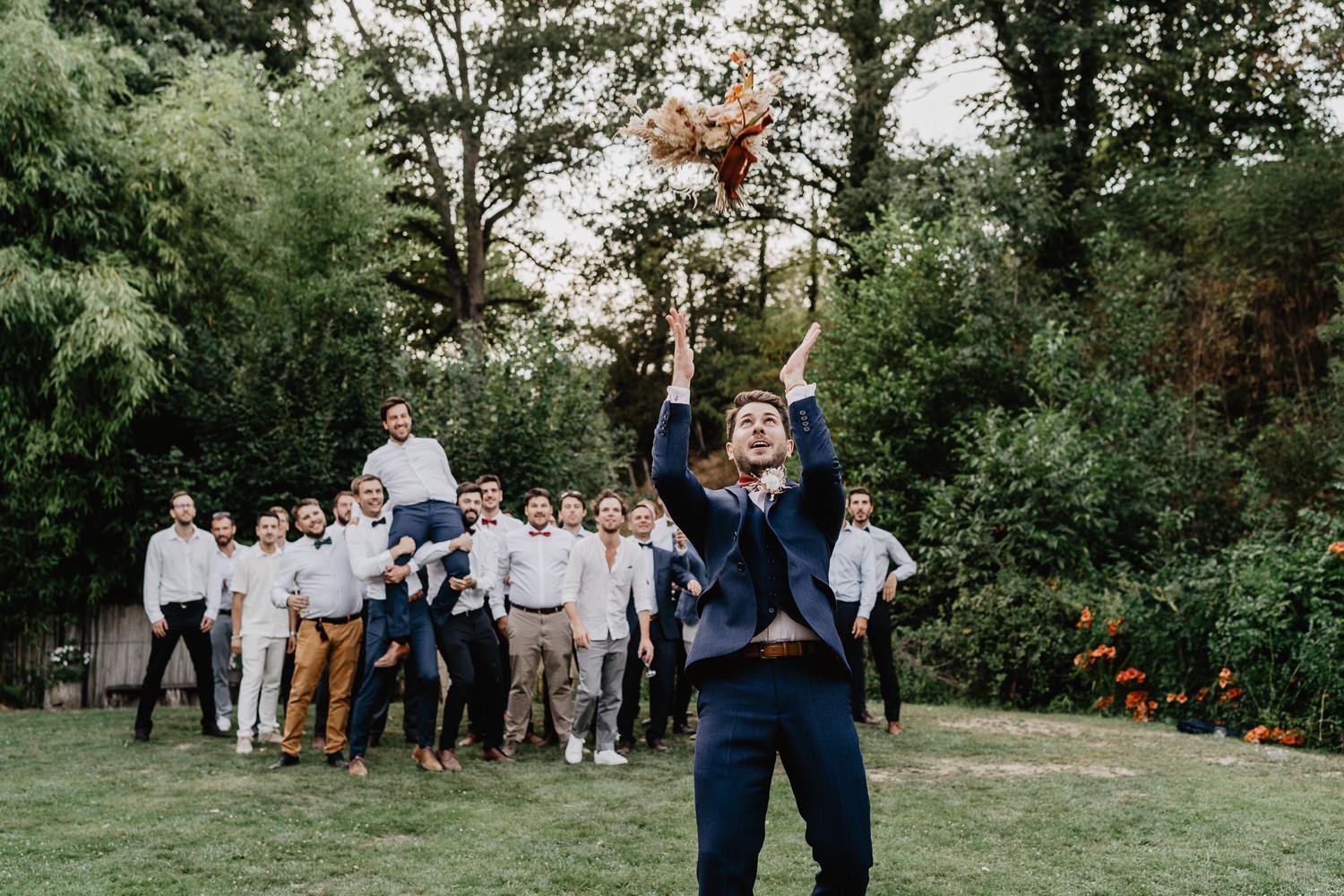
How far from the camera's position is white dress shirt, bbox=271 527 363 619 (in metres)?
9.27

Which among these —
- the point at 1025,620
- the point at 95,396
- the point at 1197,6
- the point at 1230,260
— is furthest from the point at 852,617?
the point at 1197,6

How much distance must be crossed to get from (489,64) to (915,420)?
12.3 metres

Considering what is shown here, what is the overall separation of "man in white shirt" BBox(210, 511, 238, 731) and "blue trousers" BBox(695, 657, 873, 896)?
27.8ft

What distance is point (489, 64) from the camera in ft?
80.4

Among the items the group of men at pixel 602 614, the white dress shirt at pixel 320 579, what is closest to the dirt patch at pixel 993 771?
the group of men at pixel 602 614

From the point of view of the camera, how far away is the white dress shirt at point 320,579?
927 cm

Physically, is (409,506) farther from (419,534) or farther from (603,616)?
(603,616)

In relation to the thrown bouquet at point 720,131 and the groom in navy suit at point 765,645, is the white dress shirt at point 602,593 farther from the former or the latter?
the groom in navy suit at point 765,645

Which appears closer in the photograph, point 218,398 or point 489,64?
point 218,398

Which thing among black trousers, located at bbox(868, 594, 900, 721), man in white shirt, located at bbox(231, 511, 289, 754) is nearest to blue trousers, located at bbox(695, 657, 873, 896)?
black trousers, located at bbox(868, 594, 900, 721)

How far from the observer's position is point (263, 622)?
35.0 feet

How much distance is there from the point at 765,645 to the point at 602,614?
6028 millimetres

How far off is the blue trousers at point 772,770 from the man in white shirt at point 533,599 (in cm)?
615

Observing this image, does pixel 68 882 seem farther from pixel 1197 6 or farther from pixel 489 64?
pixel 1197 6
